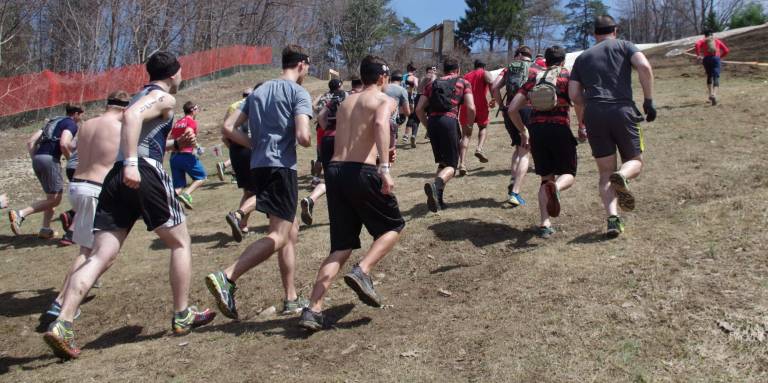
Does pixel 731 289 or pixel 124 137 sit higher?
pixel 124 137

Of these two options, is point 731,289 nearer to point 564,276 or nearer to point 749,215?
point 564,276

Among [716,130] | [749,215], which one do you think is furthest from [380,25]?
[749,215]

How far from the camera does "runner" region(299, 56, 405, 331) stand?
15.0 ft

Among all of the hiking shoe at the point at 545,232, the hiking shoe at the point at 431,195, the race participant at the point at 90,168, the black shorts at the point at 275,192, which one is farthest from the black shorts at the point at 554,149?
the race participant at the point at 90,168

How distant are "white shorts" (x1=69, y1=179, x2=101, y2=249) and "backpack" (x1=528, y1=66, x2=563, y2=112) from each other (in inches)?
162

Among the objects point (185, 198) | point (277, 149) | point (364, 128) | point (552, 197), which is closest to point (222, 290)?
point (277, 149)

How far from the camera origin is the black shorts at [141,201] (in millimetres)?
4656

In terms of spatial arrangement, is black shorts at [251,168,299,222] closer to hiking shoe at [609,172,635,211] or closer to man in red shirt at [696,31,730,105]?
hiking shoe at [609,172,635,211]

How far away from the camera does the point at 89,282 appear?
4562 mm

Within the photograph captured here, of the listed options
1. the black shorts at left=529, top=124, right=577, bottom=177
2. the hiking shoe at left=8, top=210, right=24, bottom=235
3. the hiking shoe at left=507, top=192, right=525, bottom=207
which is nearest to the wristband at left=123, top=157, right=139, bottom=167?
the black shorts at left=529, top=124, right=577, bottom=177

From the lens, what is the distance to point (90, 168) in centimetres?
566

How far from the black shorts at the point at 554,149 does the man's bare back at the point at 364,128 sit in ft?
7.98

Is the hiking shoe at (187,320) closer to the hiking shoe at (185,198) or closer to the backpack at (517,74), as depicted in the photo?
the hiking shoe at (185,198)

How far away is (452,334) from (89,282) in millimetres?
2547
